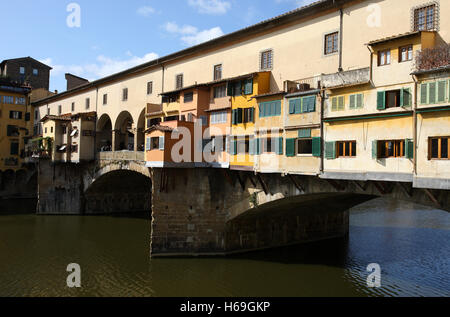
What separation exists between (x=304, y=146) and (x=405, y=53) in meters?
6.91

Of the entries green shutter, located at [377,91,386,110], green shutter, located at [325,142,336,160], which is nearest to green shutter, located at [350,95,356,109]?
green shutter, located at [377,91,386,110]

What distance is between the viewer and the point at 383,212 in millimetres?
47219

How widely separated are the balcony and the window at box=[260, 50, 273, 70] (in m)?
5.91

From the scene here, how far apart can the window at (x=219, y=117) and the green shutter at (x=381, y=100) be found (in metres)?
11.5

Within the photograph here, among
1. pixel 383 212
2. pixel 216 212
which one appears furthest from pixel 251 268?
pixel 383 212

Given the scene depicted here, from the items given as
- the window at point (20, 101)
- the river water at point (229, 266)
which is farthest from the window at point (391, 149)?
the window at point (20, 101)

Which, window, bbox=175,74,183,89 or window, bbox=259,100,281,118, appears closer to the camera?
window, bbox=259,100,281,118

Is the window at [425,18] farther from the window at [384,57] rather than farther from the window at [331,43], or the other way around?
the window at [331,43]

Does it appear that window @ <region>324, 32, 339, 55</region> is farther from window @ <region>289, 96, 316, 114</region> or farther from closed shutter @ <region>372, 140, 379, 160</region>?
closed shutter @ <region>372, 140, 379, 160</region>

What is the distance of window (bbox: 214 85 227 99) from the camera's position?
87.8ft

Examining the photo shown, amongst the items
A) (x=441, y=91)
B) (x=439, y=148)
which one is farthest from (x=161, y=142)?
(x=441, y=91)

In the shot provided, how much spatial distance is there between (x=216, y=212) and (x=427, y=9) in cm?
1787

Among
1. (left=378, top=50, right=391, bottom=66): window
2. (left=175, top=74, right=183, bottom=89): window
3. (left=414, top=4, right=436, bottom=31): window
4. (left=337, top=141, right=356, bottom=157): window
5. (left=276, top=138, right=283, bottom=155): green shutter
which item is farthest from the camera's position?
(left=175, top=74, right=183, bottom=89): window
